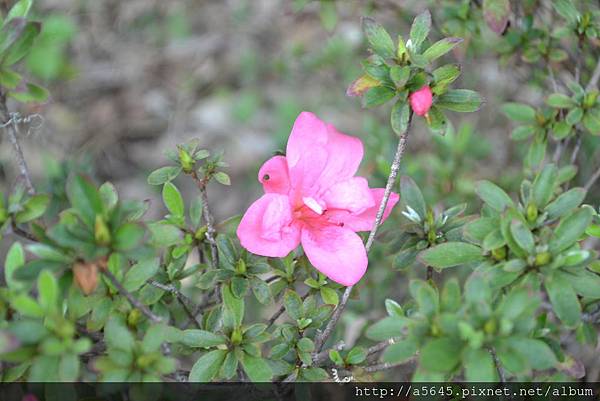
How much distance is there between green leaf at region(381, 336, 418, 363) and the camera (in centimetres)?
108

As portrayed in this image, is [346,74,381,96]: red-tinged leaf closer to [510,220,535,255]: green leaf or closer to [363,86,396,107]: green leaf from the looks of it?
[363,86,396,107]: green leaf

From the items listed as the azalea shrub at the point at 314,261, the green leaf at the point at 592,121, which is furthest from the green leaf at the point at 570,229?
the green leaf at the point at 592,121

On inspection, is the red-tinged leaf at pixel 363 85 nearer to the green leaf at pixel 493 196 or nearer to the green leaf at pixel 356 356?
the green leaf at pixel 493 196

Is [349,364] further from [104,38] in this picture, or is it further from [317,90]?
[104,38]

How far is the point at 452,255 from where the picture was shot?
4.22 ft

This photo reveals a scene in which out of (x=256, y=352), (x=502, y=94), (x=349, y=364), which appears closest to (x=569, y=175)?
(x=349, y=364)

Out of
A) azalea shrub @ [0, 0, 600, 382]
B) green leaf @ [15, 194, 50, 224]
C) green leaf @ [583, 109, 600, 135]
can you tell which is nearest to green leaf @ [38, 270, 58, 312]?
azalea shrub @ [0, 0, 600, 382]

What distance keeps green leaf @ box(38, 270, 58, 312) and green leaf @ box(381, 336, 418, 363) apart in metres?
0.54

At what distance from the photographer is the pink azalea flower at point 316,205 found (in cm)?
137

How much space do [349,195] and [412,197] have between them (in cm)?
14

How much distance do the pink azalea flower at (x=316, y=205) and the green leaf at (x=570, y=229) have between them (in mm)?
373

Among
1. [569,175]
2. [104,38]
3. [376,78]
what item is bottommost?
[104,38]

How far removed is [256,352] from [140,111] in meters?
2.29

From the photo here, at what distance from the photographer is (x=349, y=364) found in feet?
4.58
